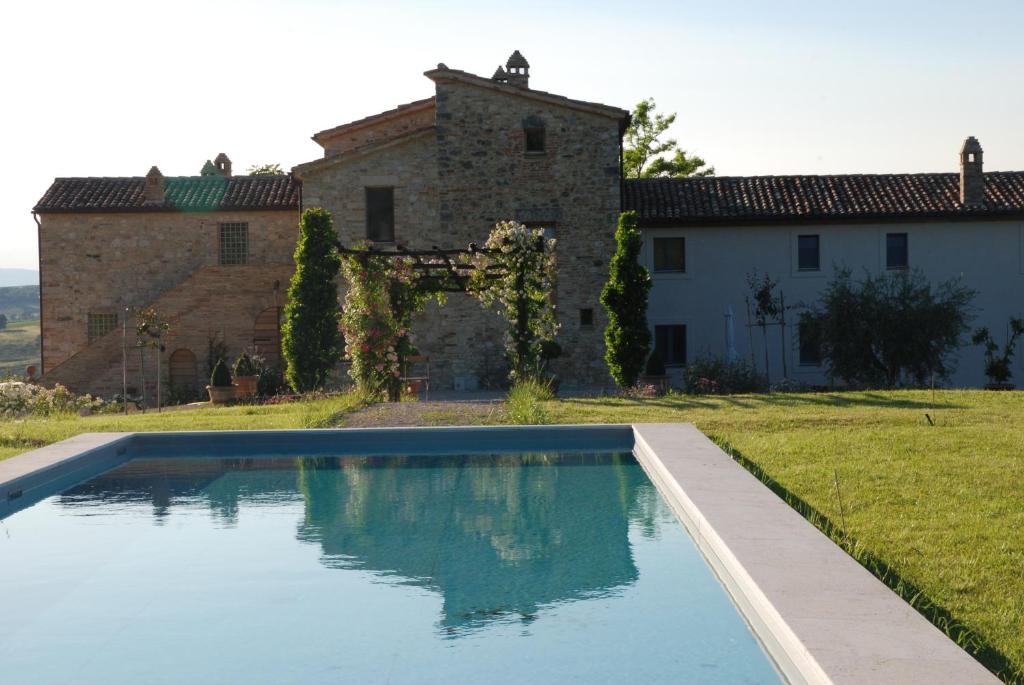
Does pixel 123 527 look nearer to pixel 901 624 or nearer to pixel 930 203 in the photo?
pixel 901 624

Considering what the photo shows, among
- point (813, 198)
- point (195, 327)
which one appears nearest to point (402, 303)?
point (195, 327)

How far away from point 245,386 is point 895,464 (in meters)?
16.9

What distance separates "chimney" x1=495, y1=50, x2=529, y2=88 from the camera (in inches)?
1112

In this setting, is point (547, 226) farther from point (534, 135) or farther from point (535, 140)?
point (534, 135)

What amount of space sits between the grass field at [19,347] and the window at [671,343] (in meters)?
43.4

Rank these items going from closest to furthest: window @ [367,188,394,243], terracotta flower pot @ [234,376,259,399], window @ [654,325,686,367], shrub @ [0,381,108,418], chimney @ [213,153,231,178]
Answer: shrub @ [0,381,108,418], terracotta flower pot @ [234,376,259,399], window @ [367,188,394,243], window @ [654,325,686,367], chimney @ [213,153,231,178]

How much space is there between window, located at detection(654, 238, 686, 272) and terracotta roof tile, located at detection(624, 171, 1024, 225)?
2.15 ft

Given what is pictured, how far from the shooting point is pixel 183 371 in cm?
2777

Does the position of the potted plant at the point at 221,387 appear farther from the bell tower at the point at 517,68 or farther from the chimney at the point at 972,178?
the chimney at the point at 972,178

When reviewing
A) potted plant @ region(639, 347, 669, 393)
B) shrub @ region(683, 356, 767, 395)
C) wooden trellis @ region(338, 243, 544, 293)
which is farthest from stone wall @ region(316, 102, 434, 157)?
shrub @ region(683, 356, 767, 395)

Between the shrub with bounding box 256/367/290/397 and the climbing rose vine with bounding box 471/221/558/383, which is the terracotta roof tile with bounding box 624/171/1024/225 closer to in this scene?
the climbing rose vine with bounding box 471/221/558/383

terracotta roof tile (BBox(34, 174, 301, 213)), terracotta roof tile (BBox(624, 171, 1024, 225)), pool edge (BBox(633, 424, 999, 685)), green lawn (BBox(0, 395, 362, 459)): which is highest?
terracotta roof tile (BBox(34, 174, 301, 213))

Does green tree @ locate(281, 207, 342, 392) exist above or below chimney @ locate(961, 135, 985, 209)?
below

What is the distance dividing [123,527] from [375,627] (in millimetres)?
3954
